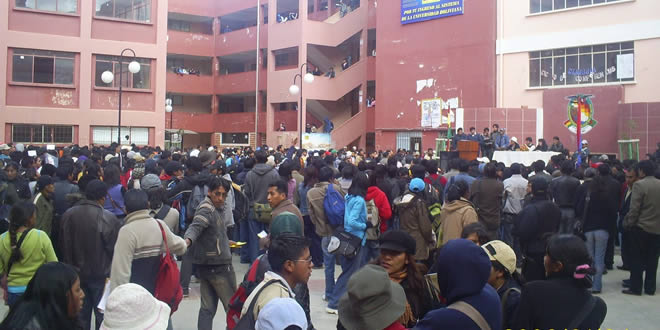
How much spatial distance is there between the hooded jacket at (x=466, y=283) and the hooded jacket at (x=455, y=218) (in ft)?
12.0

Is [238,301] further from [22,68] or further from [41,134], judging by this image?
[22,68]

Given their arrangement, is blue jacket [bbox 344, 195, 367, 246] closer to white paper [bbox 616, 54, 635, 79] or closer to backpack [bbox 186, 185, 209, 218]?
backpack [bbox 186, 185, 209, 218]

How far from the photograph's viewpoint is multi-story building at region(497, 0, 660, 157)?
81.1 ft

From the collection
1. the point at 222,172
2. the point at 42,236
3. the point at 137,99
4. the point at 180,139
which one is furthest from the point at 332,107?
the point at 42,236

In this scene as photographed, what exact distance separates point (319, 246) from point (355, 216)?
3679 millimetres

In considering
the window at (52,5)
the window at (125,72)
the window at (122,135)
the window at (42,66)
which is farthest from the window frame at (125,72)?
the window at (52,5)

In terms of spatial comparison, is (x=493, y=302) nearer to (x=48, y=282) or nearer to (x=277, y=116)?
(x=48, y=282)

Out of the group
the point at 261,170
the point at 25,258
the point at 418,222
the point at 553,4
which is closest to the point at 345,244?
the point at 418,222

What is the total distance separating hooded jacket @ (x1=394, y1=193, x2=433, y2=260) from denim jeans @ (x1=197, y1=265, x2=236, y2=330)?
2364 millimetres

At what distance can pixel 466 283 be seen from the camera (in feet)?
10.7

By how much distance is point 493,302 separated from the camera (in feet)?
10.9

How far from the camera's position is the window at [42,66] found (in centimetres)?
2827

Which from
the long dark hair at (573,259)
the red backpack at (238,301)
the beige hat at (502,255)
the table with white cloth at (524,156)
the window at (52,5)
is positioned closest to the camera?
the long dark hair at (573,259)

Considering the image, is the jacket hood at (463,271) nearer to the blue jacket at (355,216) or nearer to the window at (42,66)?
the blue jacket at (355,216)
